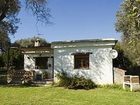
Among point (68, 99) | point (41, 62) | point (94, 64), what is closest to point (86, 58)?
point (94, 64)

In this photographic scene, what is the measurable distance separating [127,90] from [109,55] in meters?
4.71

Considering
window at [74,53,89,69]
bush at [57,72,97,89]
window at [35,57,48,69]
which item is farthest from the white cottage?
window at [35,57,48,69]

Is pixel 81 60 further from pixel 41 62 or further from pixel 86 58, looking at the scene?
pixel 41 62

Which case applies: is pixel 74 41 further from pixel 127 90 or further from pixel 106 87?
pixel 127 90

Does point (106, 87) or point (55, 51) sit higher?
point (55, 51)

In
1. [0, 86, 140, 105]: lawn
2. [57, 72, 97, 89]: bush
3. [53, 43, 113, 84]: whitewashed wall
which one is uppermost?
[53, 43, 113, 84]: whitewashed wall

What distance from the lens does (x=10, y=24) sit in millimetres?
40656

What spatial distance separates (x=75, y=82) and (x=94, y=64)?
2.95m

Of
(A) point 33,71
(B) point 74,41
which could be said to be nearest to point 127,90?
(B) point 74,41

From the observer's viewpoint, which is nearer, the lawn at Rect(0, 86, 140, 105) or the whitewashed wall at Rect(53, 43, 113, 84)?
the lawn at Rect(0, 86, 140, 105)

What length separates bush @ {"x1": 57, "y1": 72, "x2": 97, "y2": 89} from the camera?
1010 inches

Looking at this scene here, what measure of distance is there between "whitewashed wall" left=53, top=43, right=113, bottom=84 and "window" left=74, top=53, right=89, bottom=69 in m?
0.30

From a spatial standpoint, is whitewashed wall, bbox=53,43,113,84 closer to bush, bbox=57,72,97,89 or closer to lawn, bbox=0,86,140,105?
bush, bbox=57,72,97,89

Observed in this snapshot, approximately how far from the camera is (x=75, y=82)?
26.0 metres
